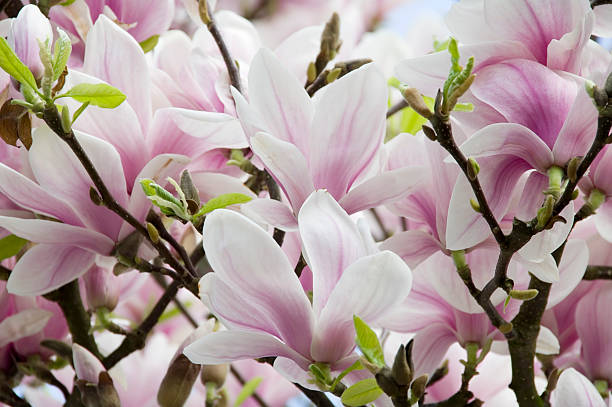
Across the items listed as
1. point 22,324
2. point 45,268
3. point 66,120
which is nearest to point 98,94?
point 66,120

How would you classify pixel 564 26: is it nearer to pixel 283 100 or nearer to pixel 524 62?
pixel 524 62

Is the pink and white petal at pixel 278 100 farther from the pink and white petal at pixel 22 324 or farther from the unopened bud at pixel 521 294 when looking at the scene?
the pink and white petal at pixel 22 324

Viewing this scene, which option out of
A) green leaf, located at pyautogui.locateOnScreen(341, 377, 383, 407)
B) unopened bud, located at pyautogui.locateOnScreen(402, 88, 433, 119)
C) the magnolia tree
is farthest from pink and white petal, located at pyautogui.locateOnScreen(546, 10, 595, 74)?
green leaf, located at pyautogui.locateOnScreen(341, 377, 383, 407)

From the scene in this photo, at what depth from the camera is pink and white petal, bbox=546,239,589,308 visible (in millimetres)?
571

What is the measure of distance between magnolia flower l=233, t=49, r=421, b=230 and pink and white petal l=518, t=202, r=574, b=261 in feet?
0.25

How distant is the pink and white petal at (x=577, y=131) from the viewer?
1.55 feet

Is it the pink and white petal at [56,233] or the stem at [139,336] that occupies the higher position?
the pink and white petal at [56,233]

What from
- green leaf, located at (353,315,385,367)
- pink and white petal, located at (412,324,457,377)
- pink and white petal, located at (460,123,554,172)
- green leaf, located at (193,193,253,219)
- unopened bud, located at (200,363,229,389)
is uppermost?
pink and white petal, located at (460,123,554,172)

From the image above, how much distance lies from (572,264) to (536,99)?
0.14 meters

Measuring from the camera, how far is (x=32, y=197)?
534 millimetres

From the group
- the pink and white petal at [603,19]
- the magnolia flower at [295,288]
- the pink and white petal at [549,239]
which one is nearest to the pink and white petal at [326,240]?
the magnolia flower at [295,288]

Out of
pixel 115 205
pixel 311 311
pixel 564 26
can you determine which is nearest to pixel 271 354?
pixel 311 311

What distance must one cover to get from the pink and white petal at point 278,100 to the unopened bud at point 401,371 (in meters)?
0.14

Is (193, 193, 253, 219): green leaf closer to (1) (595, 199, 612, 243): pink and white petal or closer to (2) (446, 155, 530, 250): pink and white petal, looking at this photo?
(2) (446, 155, 530, 250): pink and white petal
